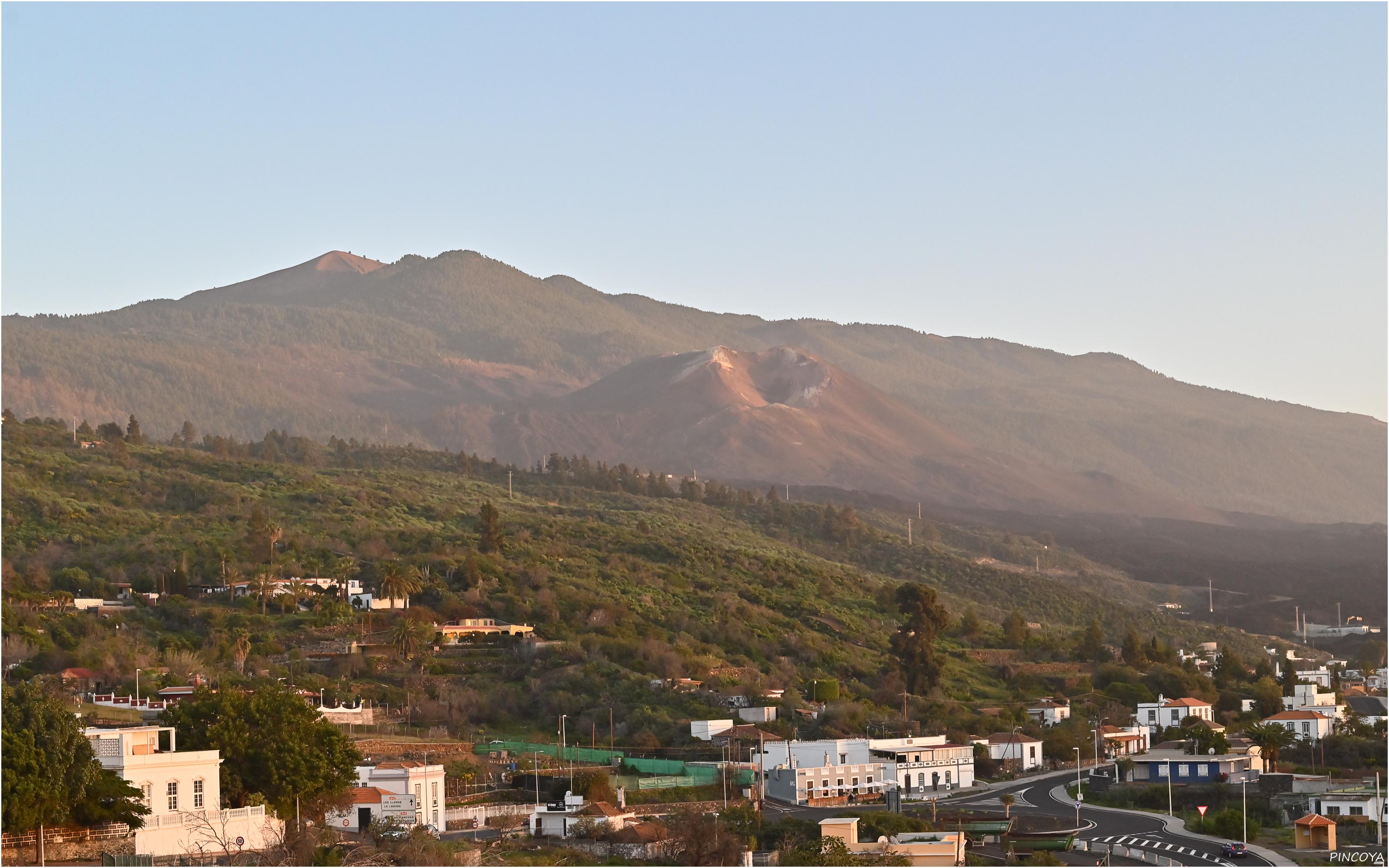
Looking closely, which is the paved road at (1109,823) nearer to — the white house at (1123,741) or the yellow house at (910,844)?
the yellow house at (910,844)

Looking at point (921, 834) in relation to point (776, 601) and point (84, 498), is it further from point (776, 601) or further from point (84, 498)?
point (84, 498)

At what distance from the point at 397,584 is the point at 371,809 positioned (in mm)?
32226

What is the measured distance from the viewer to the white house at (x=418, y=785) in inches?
1679

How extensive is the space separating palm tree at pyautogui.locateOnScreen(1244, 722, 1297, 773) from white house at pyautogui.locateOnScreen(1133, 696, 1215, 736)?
10.8m

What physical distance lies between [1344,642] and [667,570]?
5949cm

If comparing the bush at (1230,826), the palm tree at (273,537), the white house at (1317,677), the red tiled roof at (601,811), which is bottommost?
the bush at (1230,826)

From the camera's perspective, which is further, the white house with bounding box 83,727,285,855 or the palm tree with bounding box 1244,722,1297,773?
the palm tree with bounding box 1244,722,1297,773

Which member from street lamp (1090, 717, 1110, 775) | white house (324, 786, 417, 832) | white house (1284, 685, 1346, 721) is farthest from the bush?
white house (1284, 685, 1346, 721)

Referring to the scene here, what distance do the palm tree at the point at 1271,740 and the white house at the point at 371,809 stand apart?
24.0m

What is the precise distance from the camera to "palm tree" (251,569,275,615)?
71.5m

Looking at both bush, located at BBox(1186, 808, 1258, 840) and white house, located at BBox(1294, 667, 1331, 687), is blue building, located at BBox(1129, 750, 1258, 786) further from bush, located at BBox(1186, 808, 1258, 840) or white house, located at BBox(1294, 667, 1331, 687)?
white house, located at BBox(1294, 667, 1331, 687)

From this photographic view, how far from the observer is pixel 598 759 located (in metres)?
55.0

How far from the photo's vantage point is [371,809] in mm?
42406

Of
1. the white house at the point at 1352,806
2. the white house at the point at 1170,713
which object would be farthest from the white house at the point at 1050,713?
the white house at the point at 1352,806
